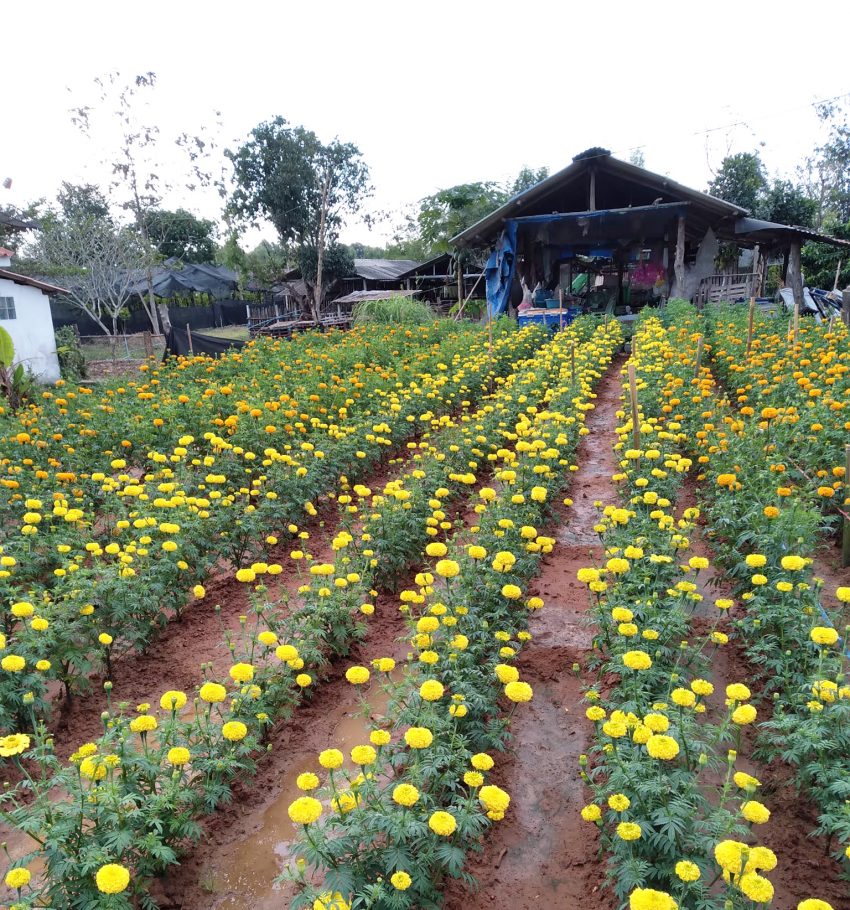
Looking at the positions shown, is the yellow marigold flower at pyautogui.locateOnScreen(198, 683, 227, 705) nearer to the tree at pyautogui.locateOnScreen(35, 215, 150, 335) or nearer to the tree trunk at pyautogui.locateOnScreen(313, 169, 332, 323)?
the tree at pyautogui.locateOnScreen(35, 215, 150, 335)

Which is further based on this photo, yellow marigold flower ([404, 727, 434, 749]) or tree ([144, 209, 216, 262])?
tree ([144, 209, 216, 262])

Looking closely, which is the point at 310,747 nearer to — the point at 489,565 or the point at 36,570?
the point at 489,565

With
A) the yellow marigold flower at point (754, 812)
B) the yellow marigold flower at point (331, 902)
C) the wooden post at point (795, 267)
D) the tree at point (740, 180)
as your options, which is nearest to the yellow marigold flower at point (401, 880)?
the yellow marigold flower at point (331, 902)

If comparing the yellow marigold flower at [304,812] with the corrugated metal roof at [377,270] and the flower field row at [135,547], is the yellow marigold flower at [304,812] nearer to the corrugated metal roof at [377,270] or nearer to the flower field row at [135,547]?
the flower field row at [135,547]

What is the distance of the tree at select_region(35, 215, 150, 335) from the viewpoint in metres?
29.1

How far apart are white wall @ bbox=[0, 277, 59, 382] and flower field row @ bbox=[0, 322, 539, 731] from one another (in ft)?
45.4

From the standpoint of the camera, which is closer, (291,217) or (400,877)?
(400,877)

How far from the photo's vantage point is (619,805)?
2.16 m

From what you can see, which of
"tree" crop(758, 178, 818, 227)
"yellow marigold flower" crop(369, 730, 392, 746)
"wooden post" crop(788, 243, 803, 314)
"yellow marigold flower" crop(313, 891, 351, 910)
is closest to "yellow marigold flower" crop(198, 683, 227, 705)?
"yellow marigold flower" crop(369, 730, 392, 746)

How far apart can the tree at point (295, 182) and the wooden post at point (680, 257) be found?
64.5ft

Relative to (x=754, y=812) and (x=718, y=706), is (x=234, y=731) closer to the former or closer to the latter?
(x=754, y=812)

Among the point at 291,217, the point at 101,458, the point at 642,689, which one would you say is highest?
the point at 291,217

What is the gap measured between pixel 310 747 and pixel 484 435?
4081mm

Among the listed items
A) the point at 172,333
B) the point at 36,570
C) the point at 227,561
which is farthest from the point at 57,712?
the point at 172,333
